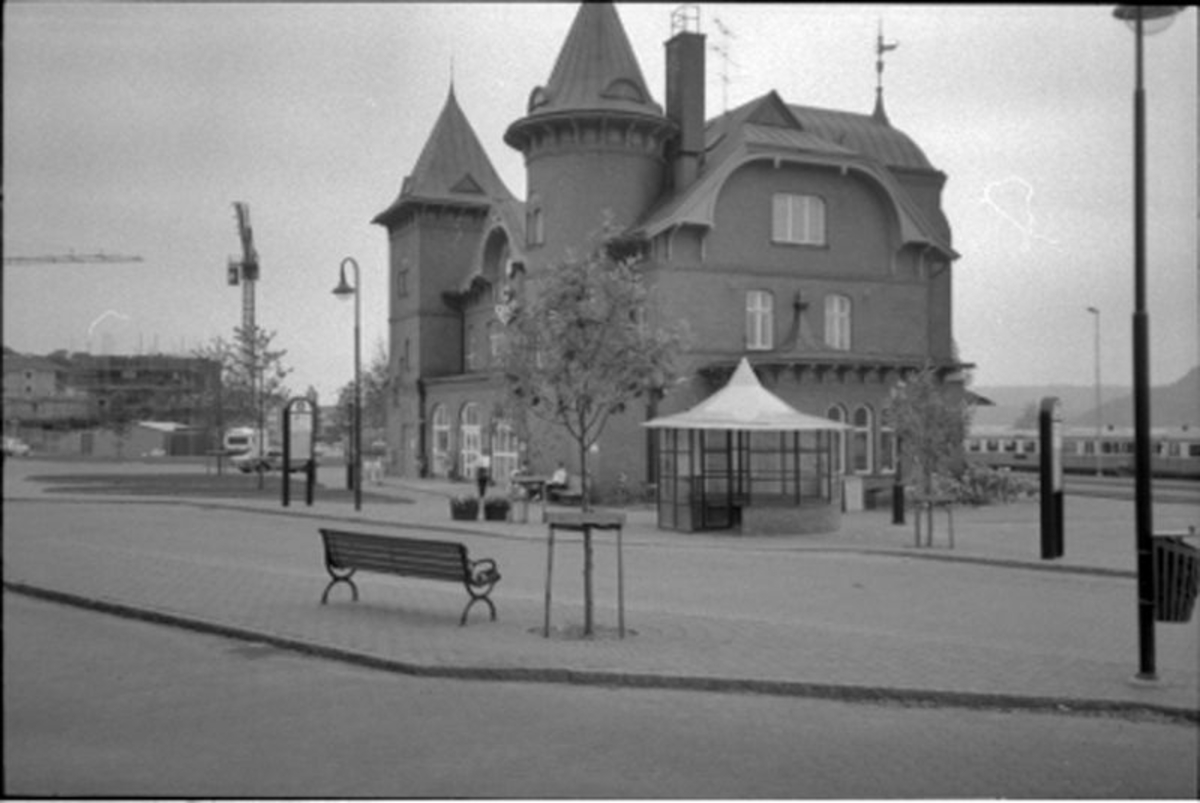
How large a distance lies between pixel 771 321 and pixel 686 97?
47.5 feet

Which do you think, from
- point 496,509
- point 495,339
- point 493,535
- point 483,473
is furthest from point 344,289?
point 493,535

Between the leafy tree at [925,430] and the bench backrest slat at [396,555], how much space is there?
1206cm

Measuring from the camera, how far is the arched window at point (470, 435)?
31.6 feet

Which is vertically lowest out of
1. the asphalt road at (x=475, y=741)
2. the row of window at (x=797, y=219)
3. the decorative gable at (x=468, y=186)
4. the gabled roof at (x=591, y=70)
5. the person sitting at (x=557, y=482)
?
the asphalt road at (x=475, y=741)

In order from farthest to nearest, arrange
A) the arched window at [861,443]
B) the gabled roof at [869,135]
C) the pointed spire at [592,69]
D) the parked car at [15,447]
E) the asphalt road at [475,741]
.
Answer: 1. the arched window at [861,443]
2. the gabled roof at [869,135]
3. the pointed spire at [592,69]
4. the parked car at [15,447]
5. the asphalt road at [475,741]

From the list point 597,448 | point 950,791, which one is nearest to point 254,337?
point 950,791

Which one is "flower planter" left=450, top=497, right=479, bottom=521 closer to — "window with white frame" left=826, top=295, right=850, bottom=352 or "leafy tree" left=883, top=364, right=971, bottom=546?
"window with white frame" left=826, top=295, right=850, bottom=352

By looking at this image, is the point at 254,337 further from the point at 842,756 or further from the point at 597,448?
the point at 597,448

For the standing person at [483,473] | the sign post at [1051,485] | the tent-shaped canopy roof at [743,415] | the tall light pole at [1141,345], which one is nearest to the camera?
the tall light pole at [1141,345]

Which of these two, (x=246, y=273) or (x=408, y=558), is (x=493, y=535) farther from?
(x=246, y=273)

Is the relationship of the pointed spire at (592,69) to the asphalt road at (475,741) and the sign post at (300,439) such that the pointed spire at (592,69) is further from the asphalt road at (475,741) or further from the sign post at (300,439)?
the asphalt road at (475,741)

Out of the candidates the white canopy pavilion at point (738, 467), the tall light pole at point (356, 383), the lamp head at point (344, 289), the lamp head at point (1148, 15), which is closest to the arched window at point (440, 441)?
the tall light pole at point (356, 383)

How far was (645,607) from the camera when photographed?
1176 cm

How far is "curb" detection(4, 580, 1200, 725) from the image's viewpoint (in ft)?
25.9
